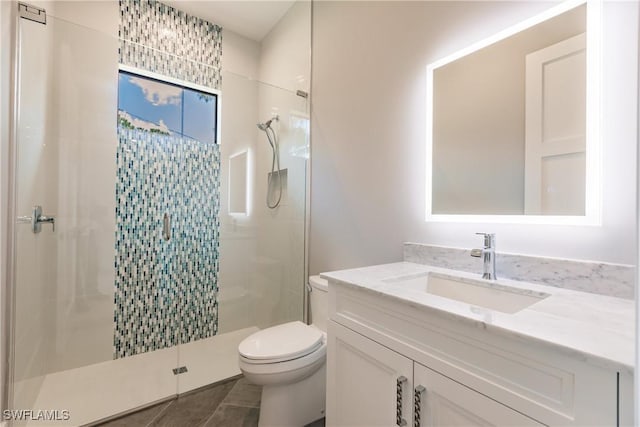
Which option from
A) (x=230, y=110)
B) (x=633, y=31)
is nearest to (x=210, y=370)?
(x=230, y=110)

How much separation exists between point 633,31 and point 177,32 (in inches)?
112

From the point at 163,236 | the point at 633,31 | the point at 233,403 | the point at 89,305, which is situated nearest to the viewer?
the point at 633,31

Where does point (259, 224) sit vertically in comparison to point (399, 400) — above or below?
above

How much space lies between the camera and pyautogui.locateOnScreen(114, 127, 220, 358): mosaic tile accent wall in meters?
2.13

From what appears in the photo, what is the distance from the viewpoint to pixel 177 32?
8.02 ft

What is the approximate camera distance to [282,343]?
1.46 m

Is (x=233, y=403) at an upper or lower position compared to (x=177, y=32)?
lower

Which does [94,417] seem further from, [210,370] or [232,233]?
[232,233]

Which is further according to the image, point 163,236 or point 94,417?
point 163,236

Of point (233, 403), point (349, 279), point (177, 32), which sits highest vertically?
point (177, 32)

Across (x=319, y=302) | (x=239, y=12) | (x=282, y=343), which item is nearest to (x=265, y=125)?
(x=239, y=12)

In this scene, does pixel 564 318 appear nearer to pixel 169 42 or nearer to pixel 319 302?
pixel 319 302

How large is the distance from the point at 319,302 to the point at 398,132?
1103 mm

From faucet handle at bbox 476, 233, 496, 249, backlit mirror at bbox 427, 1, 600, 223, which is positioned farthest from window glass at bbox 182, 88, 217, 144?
faucet handle at bbox 476, 233, 496, 249
